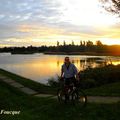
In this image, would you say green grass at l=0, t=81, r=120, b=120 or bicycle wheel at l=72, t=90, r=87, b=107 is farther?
bicycle wheel at l=72, t=90, r=87, b=107

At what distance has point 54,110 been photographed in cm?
1313

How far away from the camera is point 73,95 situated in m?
13.6

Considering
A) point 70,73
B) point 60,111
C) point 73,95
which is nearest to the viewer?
point 60,111

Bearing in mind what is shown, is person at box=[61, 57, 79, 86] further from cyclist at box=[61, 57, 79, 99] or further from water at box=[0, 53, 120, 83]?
water at box=[0, 53, 120, 83]

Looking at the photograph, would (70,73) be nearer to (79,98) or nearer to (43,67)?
(79,98)

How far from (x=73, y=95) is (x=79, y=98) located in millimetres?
290

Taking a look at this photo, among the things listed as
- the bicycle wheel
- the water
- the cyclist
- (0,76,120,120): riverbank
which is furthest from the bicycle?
the water

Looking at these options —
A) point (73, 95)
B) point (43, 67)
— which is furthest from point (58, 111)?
point (43, 67)

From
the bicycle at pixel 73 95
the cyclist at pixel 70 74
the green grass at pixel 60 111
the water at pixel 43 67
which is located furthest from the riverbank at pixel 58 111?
the water at pixel 43 67

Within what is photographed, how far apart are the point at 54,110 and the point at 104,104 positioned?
223cm

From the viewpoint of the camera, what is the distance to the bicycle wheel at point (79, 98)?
1359cm

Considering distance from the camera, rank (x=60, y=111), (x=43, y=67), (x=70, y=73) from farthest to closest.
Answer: (x=43, y=67), (x=70, y=73), (x=60, y=111)

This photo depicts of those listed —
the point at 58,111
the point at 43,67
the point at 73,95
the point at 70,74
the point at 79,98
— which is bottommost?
the point at 43,67

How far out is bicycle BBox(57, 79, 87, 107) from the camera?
13609 mm
